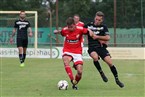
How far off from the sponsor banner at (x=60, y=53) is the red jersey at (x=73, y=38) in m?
14.7

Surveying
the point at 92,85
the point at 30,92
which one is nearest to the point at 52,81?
the point at 92,85

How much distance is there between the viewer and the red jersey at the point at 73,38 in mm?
11109

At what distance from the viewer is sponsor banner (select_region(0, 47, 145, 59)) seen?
25875 millimetres

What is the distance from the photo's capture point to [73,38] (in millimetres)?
11117

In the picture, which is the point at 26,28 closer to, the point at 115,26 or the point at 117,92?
the point at 117,92

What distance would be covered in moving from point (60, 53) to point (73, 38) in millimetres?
15300

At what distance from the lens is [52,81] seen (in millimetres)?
12797

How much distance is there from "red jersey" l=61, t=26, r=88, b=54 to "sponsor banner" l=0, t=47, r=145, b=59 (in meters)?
14.7

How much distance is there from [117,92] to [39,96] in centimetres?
187

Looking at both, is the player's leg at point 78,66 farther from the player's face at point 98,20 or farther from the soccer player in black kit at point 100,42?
the player's face at point 98,20

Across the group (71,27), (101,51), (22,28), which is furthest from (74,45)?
(22,28)

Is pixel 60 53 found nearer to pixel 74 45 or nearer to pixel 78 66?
pixel 74 45

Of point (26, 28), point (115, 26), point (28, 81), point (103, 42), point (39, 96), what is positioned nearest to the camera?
point (39, 96)

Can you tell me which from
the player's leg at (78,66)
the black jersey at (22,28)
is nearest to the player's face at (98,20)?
the player's leg at (78,66)
